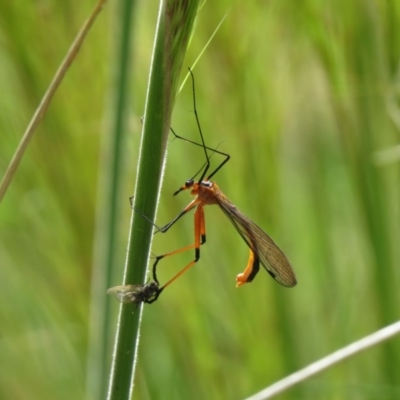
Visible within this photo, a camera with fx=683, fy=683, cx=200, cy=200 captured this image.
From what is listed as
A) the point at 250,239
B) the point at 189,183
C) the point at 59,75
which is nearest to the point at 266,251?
the point at 250,239

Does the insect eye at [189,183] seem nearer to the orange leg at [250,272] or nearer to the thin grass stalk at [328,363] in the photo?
the orange leg at [250,272]

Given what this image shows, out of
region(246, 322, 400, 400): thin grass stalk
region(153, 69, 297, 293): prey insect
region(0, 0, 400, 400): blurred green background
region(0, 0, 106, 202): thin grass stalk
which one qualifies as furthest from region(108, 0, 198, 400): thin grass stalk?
region(0, 0, 400, 400): blurred green background

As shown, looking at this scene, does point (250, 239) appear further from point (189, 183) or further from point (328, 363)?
point (328, 363)

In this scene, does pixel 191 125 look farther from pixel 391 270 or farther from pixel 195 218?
pixel 391 270

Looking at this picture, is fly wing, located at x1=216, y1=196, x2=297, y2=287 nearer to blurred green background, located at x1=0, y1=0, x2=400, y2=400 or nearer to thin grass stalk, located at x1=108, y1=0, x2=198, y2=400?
blurred green background, located at x1=0, y1=0, x2=400, y2=400

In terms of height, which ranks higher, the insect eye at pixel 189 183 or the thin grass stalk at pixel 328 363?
the insect eye at pixel 189 183

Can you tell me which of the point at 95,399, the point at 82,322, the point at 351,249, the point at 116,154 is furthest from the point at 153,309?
the point at 116,154

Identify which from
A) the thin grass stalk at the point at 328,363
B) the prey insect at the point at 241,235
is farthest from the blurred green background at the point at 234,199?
the thin grass stalk at the point at 328,363
